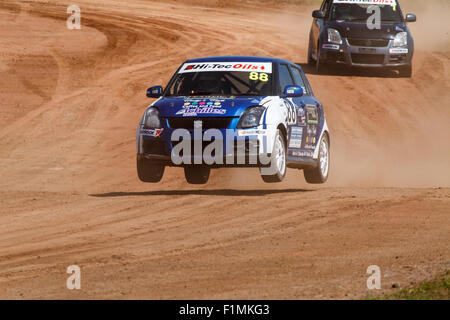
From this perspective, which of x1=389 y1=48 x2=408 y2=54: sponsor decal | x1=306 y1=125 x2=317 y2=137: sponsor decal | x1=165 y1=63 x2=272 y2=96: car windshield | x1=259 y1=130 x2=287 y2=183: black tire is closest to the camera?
x1=259 y1=130 x2=287 y2=183: black tire

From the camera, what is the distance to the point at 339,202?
41.3 feet

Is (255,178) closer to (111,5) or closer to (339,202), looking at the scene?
(339,202)

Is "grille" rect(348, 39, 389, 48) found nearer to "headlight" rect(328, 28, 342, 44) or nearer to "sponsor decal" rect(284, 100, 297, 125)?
"headlight" rect(328, 28, 342, 44)

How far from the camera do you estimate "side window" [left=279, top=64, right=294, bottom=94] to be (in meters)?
14.2

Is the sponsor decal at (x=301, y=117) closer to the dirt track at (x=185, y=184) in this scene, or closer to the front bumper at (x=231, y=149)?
the dirt track at (x=185, y=184)

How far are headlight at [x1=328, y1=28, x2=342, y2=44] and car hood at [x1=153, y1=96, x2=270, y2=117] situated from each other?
1119cm

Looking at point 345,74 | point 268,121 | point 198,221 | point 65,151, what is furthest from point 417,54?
point 198,221

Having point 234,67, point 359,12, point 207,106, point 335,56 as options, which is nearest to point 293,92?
point 234,67

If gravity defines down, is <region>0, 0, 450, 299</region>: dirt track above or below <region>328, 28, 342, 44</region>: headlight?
below

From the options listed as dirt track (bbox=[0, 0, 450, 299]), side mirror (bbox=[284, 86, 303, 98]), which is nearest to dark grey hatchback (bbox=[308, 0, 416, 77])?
dirt track (bbox=[0, 0, 450, 299])

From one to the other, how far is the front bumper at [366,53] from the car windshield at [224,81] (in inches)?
414

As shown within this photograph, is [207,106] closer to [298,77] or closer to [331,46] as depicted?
[298,77]
